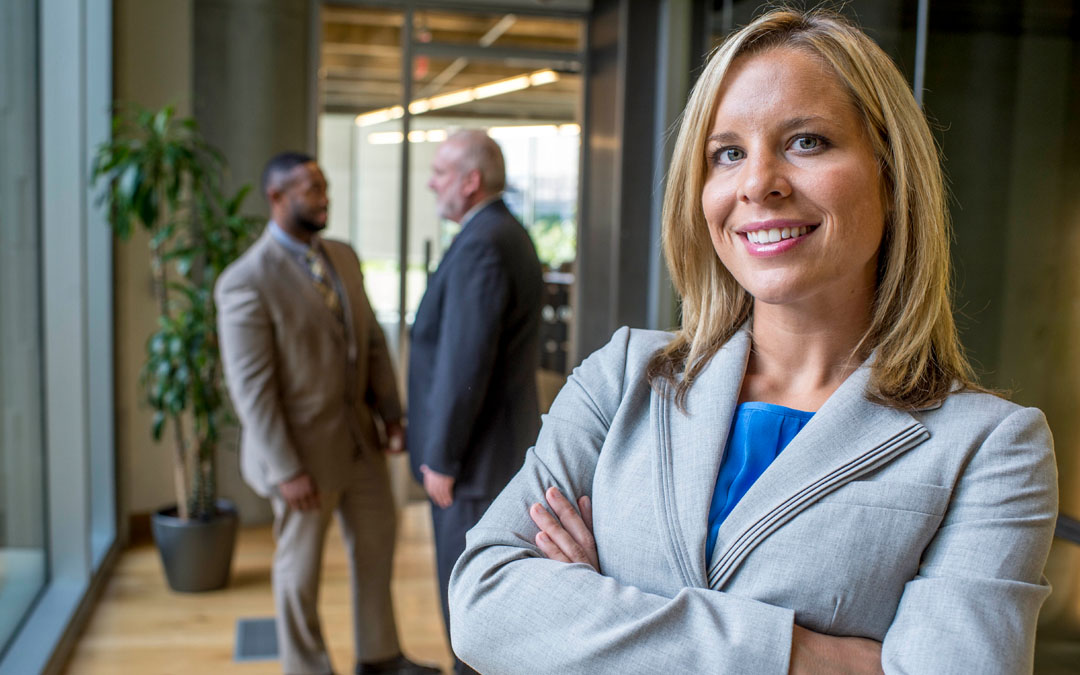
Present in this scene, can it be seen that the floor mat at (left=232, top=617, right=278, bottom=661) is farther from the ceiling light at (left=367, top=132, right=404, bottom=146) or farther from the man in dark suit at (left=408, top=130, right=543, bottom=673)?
the ceiling light at (left=367, top=132, right=404, bottom=146)

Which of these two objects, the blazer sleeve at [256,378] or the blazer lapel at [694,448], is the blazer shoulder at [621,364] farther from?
the blazer sleeve at [256,378]

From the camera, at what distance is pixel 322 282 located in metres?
3.51

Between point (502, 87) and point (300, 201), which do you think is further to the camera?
point (502, 87)

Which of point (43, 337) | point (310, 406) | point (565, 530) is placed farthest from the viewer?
point (43, 337)

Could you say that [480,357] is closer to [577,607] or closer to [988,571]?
[577,607]

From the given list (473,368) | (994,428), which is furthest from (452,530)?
(994,428)

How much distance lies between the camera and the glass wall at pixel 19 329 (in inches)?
134

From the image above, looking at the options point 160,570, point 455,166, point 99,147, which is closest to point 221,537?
point 160,570

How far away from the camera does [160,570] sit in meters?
4.98

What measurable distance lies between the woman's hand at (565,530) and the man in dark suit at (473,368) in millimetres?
1588

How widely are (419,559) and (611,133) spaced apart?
8.73 ft

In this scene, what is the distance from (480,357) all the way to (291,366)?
2.80 feet

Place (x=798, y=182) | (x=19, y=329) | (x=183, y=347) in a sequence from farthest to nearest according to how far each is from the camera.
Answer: (x=183, y=347)
(x=19, y=329)
(x=798, y=182)

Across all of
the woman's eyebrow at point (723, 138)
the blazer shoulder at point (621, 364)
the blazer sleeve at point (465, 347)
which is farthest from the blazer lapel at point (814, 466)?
the blazer sleeve at point (465, 347)
